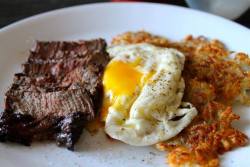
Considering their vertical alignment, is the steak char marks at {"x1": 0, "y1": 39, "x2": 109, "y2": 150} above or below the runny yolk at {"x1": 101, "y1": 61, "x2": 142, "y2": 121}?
below

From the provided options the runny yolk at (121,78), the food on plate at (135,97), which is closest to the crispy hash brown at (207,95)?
the food on plate at (135,97)

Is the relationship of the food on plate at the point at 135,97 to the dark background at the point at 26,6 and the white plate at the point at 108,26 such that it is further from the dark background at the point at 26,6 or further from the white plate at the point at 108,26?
the dark background at the point at 26,6

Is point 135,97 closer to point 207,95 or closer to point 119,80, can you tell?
point 119,80

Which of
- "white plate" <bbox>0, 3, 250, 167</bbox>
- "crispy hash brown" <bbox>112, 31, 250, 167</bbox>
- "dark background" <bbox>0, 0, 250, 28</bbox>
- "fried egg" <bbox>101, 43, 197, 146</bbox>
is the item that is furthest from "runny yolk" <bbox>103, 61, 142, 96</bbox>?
"dark background" <bbox>0, 0, 250, 28</bbox>

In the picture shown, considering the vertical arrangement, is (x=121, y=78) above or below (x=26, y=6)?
above

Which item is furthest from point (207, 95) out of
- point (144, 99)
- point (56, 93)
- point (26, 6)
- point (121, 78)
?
point (26, 6)

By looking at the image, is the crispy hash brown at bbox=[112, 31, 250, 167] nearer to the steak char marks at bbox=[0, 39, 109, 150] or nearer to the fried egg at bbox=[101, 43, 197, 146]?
the fried egg at bbox=[101, 43, 197, 146]

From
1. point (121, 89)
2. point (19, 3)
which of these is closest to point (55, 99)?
point (121, 89)
